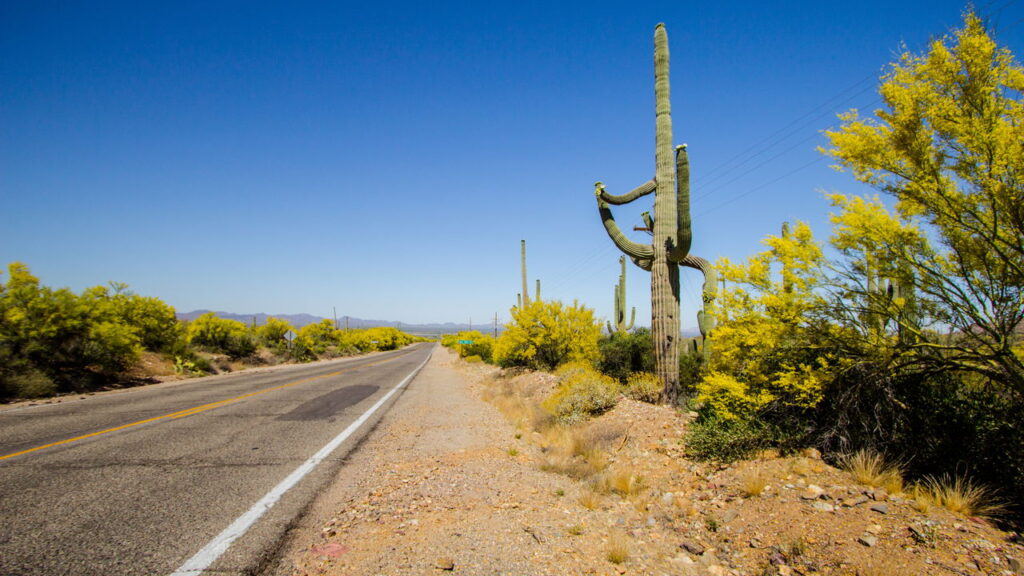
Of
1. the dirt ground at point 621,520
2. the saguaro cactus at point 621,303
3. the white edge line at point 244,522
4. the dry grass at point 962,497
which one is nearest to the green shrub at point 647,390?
the dirt ground at point 621,520

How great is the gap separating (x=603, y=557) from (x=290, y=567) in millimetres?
2394

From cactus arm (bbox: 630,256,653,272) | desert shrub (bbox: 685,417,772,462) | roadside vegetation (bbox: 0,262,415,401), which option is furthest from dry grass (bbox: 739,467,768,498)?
roadside vegetation (bbox: 0,262,415,401)

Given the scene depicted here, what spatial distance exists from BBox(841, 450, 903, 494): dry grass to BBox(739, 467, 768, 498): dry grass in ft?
2.69

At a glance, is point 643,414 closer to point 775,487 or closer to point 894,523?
point 775,487

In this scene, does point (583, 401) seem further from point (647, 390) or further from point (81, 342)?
point (81, 342)

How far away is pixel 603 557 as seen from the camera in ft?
11.7

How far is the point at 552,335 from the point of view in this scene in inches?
669

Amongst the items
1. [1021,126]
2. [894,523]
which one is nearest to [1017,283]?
[1021,126]

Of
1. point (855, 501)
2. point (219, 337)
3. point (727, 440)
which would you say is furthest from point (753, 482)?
point (219, 337)

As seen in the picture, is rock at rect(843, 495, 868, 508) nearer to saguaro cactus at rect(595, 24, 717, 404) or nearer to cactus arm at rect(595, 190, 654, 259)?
saguaro cactus at rect(595, 24, 717, 404)

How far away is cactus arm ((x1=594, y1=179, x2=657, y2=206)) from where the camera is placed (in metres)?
9.65

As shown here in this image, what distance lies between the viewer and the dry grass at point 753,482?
448 centimetres

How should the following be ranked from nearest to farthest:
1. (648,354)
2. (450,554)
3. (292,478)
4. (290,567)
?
(290,567) → (450,554) → (292,478) → (648,354)

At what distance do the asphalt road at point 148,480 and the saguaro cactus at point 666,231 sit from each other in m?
6.04
